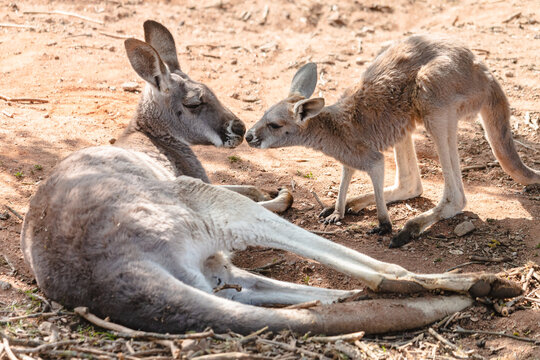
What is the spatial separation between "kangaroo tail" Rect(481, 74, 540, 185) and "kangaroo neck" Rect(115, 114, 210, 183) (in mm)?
2492

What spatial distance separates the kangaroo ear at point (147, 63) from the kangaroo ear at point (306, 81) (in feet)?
4.19

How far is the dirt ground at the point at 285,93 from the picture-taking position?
16.4 feet

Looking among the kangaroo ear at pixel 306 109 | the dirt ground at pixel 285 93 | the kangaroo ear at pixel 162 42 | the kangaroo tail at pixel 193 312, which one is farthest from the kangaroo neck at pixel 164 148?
the kangaroo tail at pixel 193 312

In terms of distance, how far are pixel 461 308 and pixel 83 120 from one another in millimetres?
4793

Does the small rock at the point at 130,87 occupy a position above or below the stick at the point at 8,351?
above

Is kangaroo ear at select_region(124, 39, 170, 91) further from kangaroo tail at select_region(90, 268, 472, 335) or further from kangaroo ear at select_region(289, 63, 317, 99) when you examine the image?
kangaroo tail at select_region(90, 268, 472, 335)

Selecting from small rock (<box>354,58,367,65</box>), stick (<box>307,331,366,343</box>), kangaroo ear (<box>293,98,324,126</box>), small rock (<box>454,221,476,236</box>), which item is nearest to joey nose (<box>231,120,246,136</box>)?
kangaroo ear (<box>293,98,324,126</box>)

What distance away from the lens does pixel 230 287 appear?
13.0 ft

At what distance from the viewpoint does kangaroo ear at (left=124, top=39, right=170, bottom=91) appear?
5.03 meters

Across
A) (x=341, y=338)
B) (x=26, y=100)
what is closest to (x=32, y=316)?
(x=341, y=338)

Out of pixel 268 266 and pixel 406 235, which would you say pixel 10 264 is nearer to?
pixel 268 266

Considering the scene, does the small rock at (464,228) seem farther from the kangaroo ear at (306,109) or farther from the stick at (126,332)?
the stick at (126,332)

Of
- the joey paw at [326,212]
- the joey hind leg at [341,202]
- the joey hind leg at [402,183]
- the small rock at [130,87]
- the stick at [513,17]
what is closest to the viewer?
the joey hind leg at [341,202]

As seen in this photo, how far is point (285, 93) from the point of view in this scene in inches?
314
